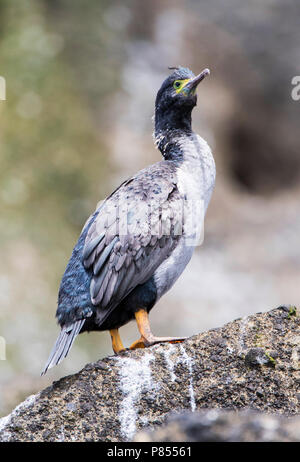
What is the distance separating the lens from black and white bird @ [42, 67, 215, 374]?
4441 millimetres

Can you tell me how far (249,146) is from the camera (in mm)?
13852

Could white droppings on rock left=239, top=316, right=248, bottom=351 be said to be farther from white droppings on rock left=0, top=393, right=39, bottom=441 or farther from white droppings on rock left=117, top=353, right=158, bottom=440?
white droppings on rock left=0, top=393, right=39, bottom=441

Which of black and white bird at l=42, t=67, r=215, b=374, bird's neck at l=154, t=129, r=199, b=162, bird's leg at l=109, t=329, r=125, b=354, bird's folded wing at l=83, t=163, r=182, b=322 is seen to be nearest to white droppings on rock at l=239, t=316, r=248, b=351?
black and white bird at l=42, t=67, r=215, b=374

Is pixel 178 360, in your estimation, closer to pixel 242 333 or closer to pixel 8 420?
pixel 242 333

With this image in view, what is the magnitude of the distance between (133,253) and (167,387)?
1015 millimetres

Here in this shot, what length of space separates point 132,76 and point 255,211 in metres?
3.61

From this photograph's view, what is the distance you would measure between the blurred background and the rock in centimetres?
803

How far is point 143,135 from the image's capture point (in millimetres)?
13375

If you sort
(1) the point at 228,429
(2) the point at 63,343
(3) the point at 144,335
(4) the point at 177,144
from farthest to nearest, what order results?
(4) the point at 177,144
(3) the point at 144,335
(2) the point at 63,343
(1) the point at 228,429

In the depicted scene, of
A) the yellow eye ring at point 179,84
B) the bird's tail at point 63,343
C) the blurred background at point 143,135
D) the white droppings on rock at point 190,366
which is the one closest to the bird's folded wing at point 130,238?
the bird's tail at point 63,343

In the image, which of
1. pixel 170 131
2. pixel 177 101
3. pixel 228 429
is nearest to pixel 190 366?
pixel 228 429

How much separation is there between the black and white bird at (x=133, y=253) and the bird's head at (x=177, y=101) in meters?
0.62
